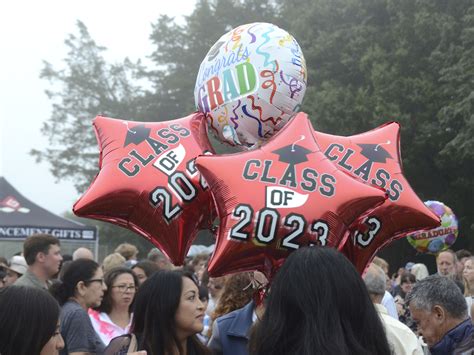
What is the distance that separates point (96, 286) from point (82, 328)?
45 cm

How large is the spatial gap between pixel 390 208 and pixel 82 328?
8.26ft

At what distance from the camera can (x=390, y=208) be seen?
379cm

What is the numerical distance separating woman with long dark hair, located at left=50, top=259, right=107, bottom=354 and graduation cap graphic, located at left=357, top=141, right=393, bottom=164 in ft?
8.06

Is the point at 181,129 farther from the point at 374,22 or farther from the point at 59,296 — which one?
the point at 374,22

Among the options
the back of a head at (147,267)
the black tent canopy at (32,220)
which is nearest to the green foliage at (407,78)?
the black tent canopy at (32,220)

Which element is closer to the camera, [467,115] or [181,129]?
[181,129]

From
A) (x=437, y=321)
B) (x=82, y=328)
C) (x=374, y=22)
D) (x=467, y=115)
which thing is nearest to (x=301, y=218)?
(x=437, y=321)

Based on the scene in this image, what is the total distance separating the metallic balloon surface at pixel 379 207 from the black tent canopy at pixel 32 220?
12.4 m

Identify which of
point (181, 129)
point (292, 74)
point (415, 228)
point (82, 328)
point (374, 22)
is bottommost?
point (82, 328)

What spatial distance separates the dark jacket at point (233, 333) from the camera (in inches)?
158

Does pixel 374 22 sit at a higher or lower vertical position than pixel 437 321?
higher

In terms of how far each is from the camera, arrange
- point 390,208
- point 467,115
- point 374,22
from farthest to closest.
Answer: point 374,22 < point 467,115 < point 390,208

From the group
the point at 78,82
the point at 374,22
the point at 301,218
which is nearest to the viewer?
the point at 301,218

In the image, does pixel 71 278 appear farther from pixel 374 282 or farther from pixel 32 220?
pixel 32 220
